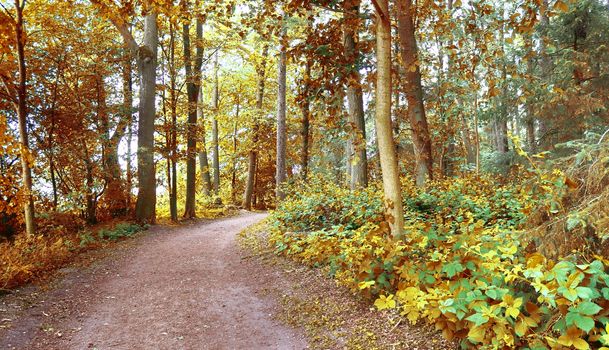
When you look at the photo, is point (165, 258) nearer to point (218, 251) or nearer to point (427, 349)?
point (218, 251)

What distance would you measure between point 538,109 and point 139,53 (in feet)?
44.0

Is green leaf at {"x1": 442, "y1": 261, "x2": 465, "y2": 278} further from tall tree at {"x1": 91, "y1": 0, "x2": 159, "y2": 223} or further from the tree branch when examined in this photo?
tall tree at {"x1": 91, "y1": 0, "x2": 159, "y2": 223}

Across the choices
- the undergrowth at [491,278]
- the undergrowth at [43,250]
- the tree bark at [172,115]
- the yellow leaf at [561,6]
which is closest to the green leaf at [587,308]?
the undergrowth at [491,278]

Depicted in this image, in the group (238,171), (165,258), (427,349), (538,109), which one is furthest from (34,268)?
(238,171)

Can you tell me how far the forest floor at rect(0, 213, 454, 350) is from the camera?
177 inches

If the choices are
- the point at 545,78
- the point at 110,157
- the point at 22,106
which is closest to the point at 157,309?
the point at 22,106

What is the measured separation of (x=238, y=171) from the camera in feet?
87.0

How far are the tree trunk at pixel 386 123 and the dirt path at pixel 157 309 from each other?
189 cm

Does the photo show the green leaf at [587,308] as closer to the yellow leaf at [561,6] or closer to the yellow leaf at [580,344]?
the yellow leaf at [580,344]

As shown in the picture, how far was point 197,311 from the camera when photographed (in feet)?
18.7

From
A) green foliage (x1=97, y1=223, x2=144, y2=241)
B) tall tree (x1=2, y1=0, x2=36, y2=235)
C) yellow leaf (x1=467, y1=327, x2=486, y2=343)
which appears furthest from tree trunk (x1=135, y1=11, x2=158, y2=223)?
yellow leaf (x1=467, y1=327, x2=486, y2=343)

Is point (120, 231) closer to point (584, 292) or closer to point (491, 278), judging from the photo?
point (491, 278)

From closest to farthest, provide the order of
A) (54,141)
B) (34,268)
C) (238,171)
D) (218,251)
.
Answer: (34,268) → (218,251) → (54,141) → (238,171)

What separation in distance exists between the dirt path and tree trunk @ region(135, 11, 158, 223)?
4677 millimetres
